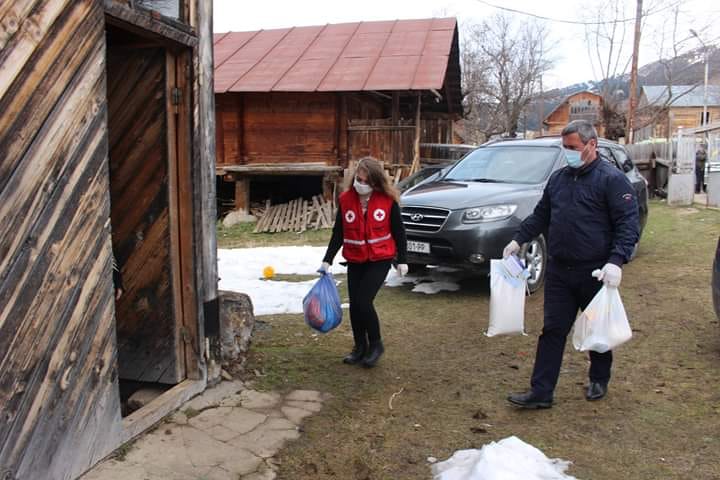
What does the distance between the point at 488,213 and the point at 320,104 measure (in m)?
10.1

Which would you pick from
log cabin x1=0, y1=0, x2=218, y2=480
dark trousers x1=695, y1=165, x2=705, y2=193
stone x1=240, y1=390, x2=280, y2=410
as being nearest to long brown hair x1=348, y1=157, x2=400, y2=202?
log cabin x1=0, y1=0, x2=218, y2=480

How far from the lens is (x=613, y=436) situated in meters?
3.71

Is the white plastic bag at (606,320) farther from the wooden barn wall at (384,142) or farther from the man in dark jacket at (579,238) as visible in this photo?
the wooden barn wall at (384,142)

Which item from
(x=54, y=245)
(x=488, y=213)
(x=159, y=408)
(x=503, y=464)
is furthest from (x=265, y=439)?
(x=488, y=213)

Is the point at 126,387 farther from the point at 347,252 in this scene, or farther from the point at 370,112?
the point at 370,112

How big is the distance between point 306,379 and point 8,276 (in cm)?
250

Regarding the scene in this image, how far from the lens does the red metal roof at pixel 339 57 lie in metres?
15.1

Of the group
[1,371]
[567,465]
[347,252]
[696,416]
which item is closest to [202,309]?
[347,252]

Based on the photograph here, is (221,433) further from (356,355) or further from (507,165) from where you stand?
(507,165)

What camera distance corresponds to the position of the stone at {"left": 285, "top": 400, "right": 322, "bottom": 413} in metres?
4.17

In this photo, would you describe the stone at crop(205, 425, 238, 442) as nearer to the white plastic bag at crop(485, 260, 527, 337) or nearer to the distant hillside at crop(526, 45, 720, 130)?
the white plastic bag at crop(485, 260, 527, 337)

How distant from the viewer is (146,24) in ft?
11.3

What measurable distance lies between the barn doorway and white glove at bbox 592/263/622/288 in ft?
8.55


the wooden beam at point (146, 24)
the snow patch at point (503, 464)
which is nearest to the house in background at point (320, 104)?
the wooden beam at point (146, 24)
